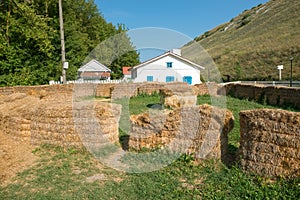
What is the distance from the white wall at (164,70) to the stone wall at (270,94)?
31.1 ft

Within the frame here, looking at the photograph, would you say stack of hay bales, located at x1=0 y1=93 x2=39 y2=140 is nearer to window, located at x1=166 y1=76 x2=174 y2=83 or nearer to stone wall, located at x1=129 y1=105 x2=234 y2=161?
stone wall, located at x1=129 y1=105 x2=234 y2=161

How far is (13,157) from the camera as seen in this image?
289 inches

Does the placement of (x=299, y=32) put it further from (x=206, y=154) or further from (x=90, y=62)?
(x=206, y=154)

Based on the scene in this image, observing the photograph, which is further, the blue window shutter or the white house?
the blue window shutter

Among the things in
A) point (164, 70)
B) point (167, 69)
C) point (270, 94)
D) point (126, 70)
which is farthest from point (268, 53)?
point (270, 94)

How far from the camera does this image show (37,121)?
8242 millimetres

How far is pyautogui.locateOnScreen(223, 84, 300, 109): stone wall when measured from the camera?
14.3 m

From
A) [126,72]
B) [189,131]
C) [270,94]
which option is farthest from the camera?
[126,72]

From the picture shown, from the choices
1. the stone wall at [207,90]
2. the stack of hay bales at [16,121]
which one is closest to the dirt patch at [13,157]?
the stack of hay bales at [16,121]

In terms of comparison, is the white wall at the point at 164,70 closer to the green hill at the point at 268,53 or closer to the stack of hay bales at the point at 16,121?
the green hill at the point at 268,53

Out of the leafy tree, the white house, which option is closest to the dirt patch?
the leafy tree

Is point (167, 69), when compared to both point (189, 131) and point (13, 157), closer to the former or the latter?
point (13, 157)

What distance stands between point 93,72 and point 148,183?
2457 centimetres

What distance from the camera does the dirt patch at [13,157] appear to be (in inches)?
250
